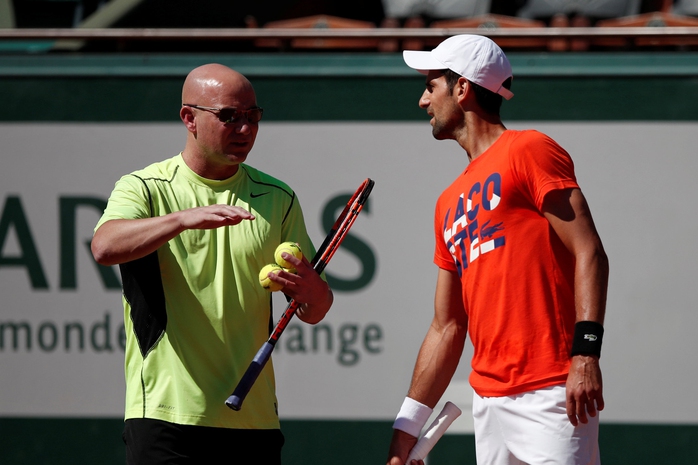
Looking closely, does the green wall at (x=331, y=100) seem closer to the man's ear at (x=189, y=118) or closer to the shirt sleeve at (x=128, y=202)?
the man's ear at (x=189, y=118)

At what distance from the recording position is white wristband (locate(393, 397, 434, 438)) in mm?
2811

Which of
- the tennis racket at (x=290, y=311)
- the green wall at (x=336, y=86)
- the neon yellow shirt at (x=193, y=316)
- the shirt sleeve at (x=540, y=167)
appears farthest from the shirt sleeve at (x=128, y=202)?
the green wall at (x=336, y=86)

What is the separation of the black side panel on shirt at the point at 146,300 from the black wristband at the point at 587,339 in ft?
3.81

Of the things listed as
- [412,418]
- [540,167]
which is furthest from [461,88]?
[412,418]

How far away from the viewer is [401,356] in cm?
414

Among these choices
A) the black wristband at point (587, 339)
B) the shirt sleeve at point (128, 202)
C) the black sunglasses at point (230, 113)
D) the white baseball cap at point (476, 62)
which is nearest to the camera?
the black wristband at point (587, 339)

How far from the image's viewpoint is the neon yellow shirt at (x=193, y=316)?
2.52 meters

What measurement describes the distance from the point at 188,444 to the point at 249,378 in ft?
0.95

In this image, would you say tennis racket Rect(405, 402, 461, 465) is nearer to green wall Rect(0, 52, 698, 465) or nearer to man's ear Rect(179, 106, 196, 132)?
man's ear Rect(179, 106, 196, 132)

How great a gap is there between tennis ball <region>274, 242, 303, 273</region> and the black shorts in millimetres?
507

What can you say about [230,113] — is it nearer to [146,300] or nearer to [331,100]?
[146,300]

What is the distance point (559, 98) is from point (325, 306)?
2120mm

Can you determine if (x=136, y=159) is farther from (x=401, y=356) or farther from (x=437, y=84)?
(x=437, y=84)

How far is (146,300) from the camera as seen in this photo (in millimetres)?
2523
